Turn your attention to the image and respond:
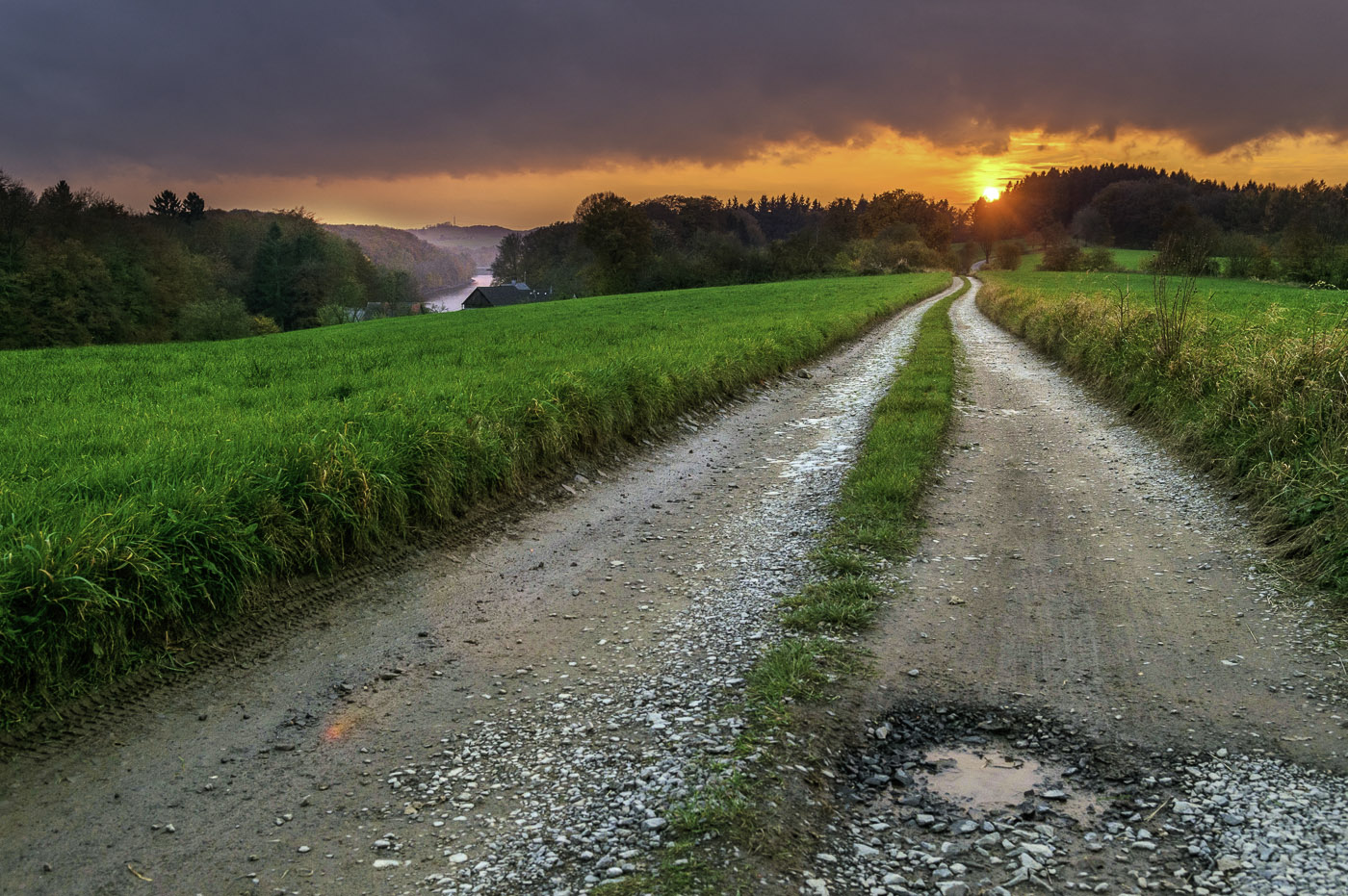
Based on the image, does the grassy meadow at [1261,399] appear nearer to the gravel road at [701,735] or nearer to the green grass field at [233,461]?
Answer: the gravel road at [701,735]

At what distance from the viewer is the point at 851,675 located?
190 inches

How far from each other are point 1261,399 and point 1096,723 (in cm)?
736

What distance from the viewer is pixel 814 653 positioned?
5074 mm

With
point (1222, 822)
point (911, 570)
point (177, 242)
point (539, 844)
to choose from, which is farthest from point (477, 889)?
point (177, 242)

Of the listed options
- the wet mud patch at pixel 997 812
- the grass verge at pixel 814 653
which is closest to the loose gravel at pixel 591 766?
the grass verge at pixel 814 653

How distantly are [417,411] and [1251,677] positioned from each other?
8.17 m

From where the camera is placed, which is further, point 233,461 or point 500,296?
point 500,296

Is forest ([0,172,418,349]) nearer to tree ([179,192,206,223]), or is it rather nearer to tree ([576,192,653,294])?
tree ([179,192,206,223])

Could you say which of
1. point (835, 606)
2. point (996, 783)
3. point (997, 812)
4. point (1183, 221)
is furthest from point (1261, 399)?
point (1183, 221)

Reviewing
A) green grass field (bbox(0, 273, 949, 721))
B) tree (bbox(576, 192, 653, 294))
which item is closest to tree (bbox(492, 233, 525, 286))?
tree (bbox(576, 192, 653, 294))

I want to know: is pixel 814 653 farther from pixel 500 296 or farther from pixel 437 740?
pixel 500 296

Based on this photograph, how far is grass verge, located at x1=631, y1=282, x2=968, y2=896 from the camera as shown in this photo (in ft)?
11.1

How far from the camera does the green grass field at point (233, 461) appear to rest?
4.61 meters

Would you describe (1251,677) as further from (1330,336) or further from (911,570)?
(1330,336)
